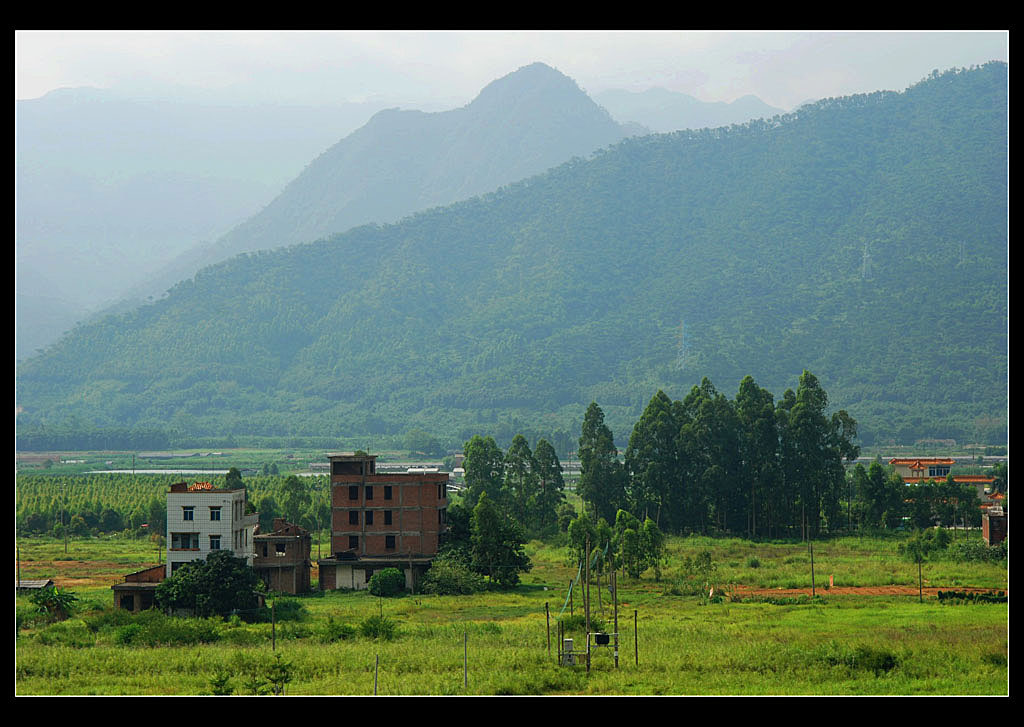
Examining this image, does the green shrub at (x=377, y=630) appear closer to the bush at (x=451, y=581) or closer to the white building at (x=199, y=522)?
the white building at (x=199, y=522)

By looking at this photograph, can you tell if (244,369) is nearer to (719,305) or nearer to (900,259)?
(719,305)

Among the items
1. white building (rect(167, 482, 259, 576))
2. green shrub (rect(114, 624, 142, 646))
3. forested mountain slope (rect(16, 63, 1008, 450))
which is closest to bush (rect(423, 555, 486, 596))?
white building (rect(167, 482, 259, 576))

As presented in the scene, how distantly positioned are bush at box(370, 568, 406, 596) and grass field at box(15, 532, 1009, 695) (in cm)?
55

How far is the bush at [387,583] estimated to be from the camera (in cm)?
3247

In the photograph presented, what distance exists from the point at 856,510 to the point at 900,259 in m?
115

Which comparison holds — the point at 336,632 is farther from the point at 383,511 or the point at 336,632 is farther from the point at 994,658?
the point at 994,658

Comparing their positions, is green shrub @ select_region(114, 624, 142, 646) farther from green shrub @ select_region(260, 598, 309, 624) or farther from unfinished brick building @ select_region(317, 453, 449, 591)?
unfinished brick building @ select_region(317, 453, 449, 591)

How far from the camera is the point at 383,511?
3538cm

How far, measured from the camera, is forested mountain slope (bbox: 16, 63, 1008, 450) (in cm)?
13550

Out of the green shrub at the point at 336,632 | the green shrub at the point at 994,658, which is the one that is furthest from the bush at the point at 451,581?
the green shrub at the point at 994,658

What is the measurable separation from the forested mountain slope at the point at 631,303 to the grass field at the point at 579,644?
295 ft

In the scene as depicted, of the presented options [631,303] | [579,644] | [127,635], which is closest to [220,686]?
[127,635]

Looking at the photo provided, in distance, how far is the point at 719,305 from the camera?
155625 mm

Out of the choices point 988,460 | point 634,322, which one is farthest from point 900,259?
point 988,460
